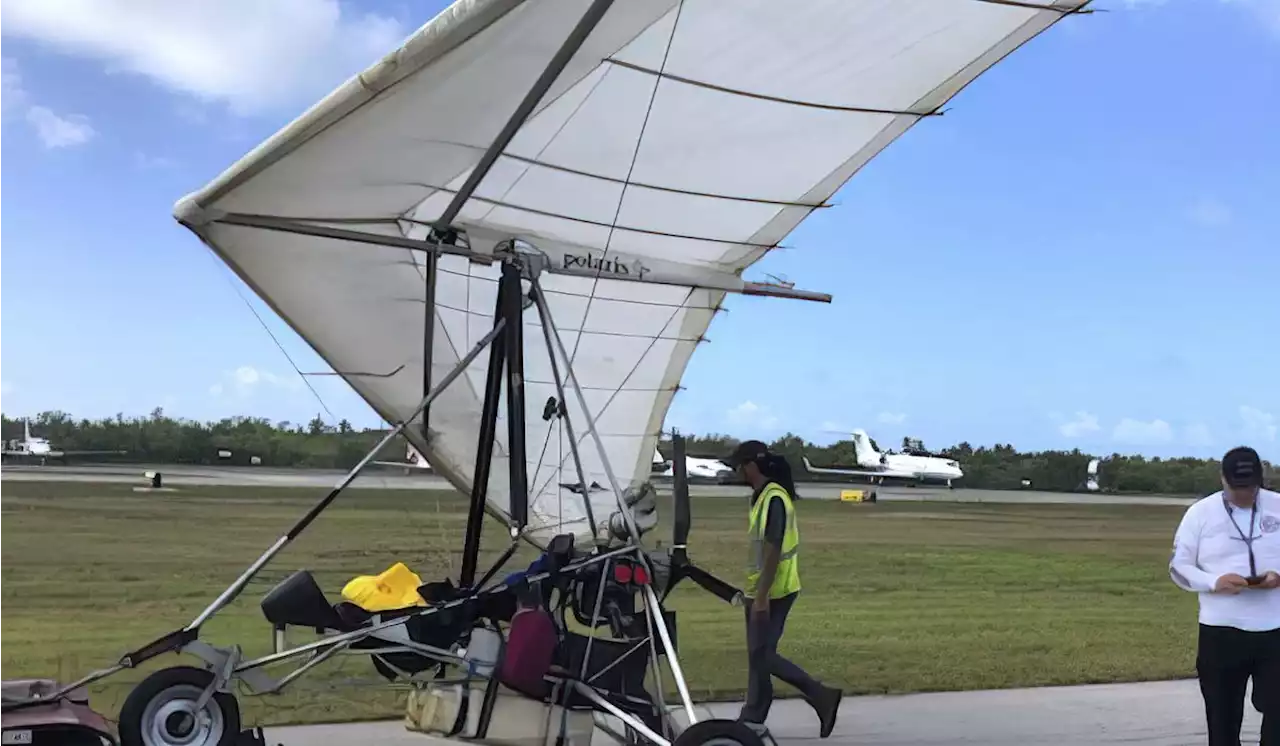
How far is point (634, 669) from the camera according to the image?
181 inches

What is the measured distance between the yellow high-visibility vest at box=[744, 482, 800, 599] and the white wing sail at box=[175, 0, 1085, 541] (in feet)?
2.61

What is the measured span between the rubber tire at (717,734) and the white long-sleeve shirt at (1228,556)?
193 centimetres

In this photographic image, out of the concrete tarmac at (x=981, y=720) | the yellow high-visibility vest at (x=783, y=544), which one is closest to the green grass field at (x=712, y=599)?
the concrete tarmac at (x=981, y=720)

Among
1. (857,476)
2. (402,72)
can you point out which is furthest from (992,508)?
(402,72)

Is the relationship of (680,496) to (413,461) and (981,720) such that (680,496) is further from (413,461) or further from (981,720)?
(981,720)

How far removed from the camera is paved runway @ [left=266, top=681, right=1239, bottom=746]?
553 centimetres

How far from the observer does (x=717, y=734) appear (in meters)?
3.97

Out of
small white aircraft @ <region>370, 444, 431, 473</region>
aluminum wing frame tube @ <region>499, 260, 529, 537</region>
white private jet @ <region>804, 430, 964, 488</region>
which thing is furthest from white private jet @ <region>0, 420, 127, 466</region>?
aluminum wing frame tube @ <region>499, 260, 529, 537</region>

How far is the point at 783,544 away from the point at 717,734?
5.36 feet

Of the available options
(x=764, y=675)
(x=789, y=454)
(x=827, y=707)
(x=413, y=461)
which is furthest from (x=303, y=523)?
(x=789, y=454)

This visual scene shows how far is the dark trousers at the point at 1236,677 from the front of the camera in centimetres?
441

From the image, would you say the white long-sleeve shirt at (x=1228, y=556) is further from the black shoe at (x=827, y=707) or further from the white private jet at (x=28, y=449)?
the white private jet at (x=28, y=449)

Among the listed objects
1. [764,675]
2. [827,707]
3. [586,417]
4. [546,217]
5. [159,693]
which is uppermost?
[546,217]

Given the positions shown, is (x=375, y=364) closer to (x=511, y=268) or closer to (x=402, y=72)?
(x=511, y=268)
